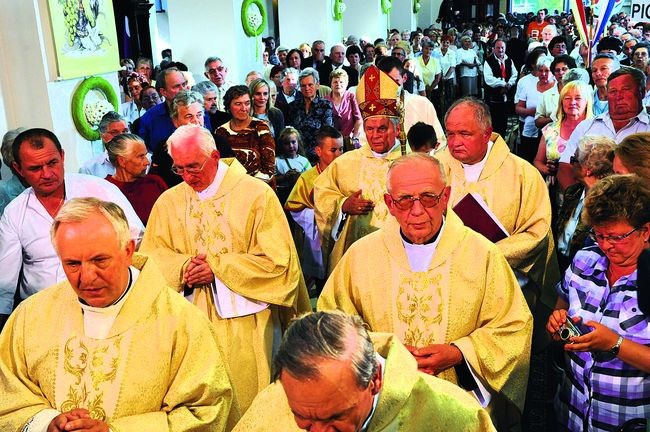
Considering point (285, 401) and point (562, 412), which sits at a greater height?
point (285, 401)

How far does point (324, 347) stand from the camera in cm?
174

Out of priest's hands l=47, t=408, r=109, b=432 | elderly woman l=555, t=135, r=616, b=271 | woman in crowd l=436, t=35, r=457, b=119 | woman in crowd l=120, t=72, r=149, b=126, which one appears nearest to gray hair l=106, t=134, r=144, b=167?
priest's hands l=47, t=408, r=109, b=432

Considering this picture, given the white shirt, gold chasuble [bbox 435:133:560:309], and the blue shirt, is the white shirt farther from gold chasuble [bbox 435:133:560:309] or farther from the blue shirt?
the blue shirt

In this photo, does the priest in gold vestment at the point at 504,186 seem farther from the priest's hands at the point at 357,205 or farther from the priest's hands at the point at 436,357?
the priest's hands at the point at 436,357

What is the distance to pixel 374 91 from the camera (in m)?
4.81

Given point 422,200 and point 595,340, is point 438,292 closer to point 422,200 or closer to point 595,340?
point 422,200

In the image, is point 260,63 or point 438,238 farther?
point 260,63

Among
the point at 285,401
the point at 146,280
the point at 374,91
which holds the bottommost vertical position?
the point at 285,401

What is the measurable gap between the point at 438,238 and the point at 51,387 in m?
1.57

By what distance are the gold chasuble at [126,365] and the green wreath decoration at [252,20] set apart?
8.96 meters

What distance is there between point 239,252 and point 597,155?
2.00m

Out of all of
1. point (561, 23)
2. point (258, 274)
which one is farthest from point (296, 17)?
point (258, 274)

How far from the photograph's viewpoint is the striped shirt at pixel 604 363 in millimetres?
2777

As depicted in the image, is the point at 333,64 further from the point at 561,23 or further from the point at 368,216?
the point at 561,23
